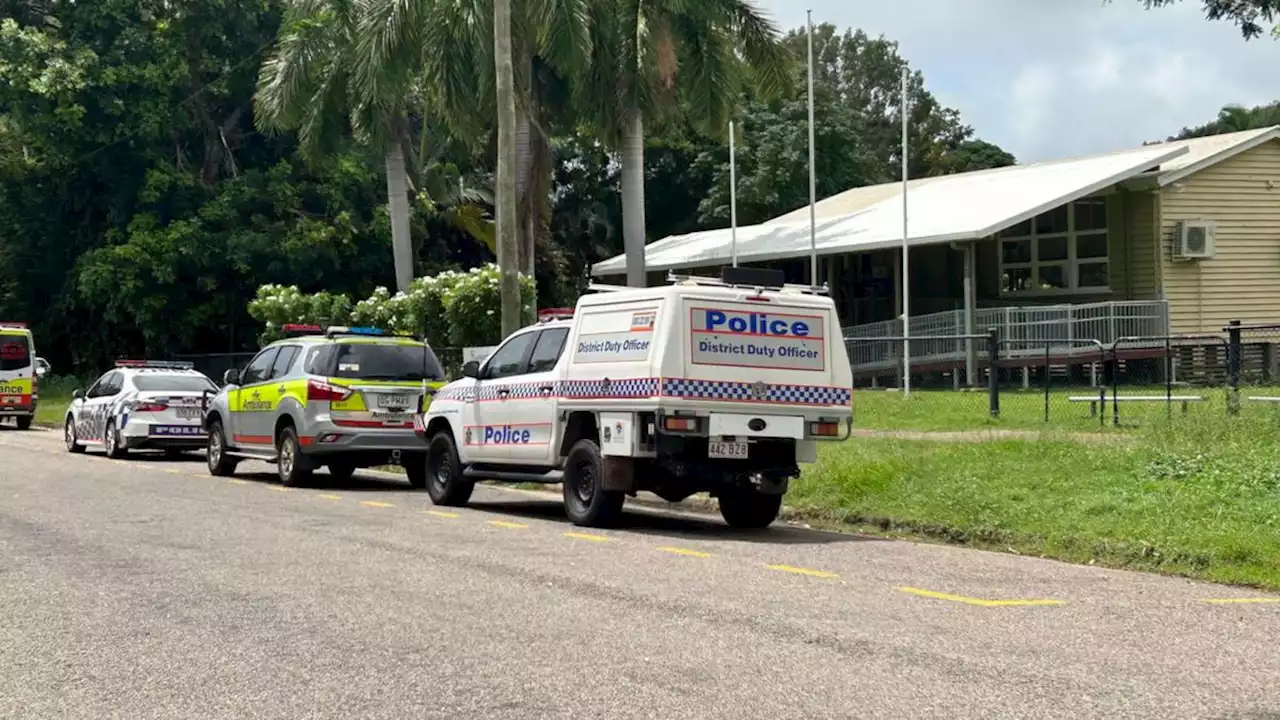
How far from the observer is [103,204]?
4581cm

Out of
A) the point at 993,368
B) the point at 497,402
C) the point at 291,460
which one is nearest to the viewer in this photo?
the point at 497,402

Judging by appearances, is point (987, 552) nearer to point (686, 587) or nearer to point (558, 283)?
point (686, 587)

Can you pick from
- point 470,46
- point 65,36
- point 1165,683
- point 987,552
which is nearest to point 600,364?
point 987,552

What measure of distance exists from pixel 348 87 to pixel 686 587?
86.1 ft

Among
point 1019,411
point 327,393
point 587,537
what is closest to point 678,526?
point 587,537

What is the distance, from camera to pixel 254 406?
66.2 ft

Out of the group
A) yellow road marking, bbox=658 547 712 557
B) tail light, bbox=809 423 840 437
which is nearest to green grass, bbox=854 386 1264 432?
tail light, bbox=809 423 840 437

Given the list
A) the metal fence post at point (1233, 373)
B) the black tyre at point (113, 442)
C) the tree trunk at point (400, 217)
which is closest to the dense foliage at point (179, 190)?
the tree trunk at point (400, 217)

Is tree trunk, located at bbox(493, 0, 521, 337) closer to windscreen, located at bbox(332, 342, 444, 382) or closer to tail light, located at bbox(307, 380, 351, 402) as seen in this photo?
windscreen, located at bbox(332, 342, 444, 382)

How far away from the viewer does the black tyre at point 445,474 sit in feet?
54.0

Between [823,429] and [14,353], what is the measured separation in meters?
26.8

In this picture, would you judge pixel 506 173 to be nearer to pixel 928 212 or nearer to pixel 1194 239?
pixel 928 212

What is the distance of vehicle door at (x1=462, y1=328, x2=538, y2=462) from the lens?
1553 cm

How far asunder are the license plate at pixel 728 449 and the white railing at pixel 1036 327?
16.3 meters
